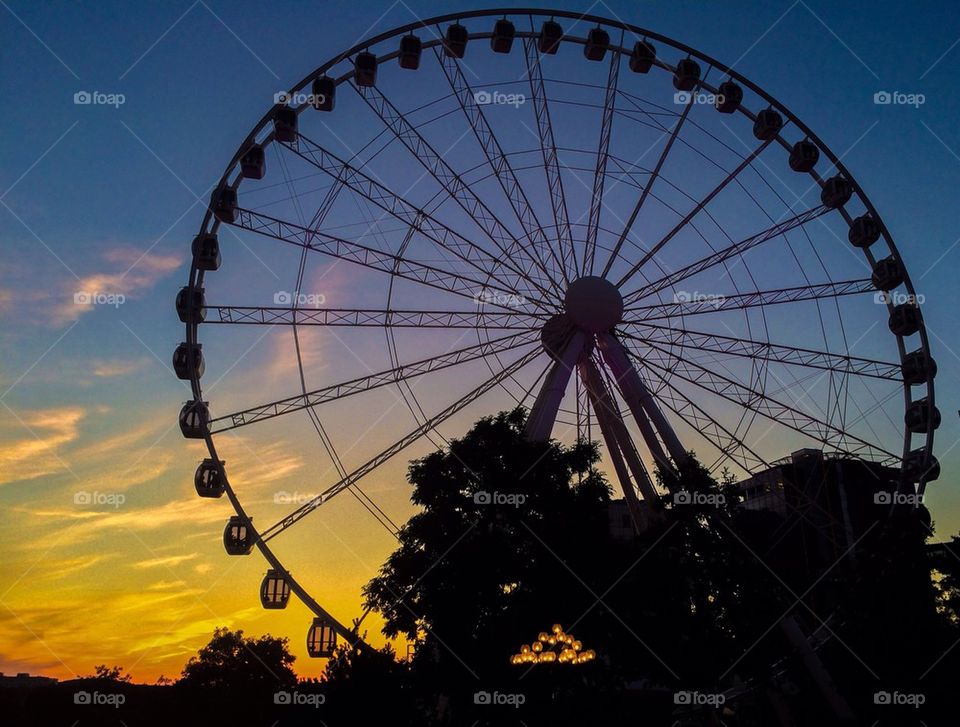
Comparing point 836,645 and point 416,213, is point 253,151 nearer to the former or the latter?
point 416,213

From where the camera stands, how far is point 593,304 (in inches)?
1060

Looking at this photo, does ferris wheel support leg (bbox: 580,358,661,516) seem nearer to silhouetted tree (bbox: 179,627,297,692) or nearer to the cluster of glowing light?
the cluster of glowing light

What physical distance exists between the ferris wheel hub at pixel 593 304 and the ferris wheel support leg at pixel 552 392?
49 cm

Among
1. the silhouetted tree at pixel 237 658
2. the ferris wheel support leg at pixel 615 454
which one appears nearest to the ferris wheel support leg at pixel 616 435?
the ferris wheel support leg at pixel 615 454

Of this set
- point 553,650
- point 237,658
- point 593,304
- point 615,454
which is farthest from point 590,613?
point 237,658

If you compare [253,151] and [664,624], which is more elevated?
[253,151]

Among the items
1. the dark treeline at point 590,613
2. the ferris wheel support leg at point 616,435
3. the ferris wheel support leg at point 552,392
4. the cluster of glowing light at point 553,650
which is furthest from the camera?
the ferris wheel support leg at point 616,435

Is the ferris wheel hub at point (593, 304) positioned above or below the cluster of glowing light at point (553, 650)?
above

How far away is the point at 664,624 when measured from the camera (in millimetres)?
23469

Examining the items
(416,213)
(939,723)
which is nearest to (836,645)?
(939,723)

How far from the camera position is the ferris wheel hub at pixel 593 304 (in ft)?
88.0

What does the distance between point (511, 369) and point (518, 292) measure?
8.44 feet

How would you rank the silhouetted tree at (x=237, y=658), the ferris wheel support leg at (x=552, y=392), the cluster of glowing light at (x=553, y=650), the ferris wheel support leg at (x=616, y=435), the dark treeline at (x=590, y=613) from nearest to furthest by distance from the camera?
the cluster of glowing light at (x=553, y=650) < the dark treeline at (x=590, y=613) < the ferris wheel support leg at (x=552, y=392) < the ferris wheel support leg at (x=616, y=435) < the silhouetted tree at (x=237, y=658)

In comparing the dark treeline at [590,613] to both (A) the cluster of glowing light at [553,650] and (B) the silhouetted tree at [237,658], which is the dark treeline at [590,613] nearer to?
(A) the cluster of glowing light at [553,650]
